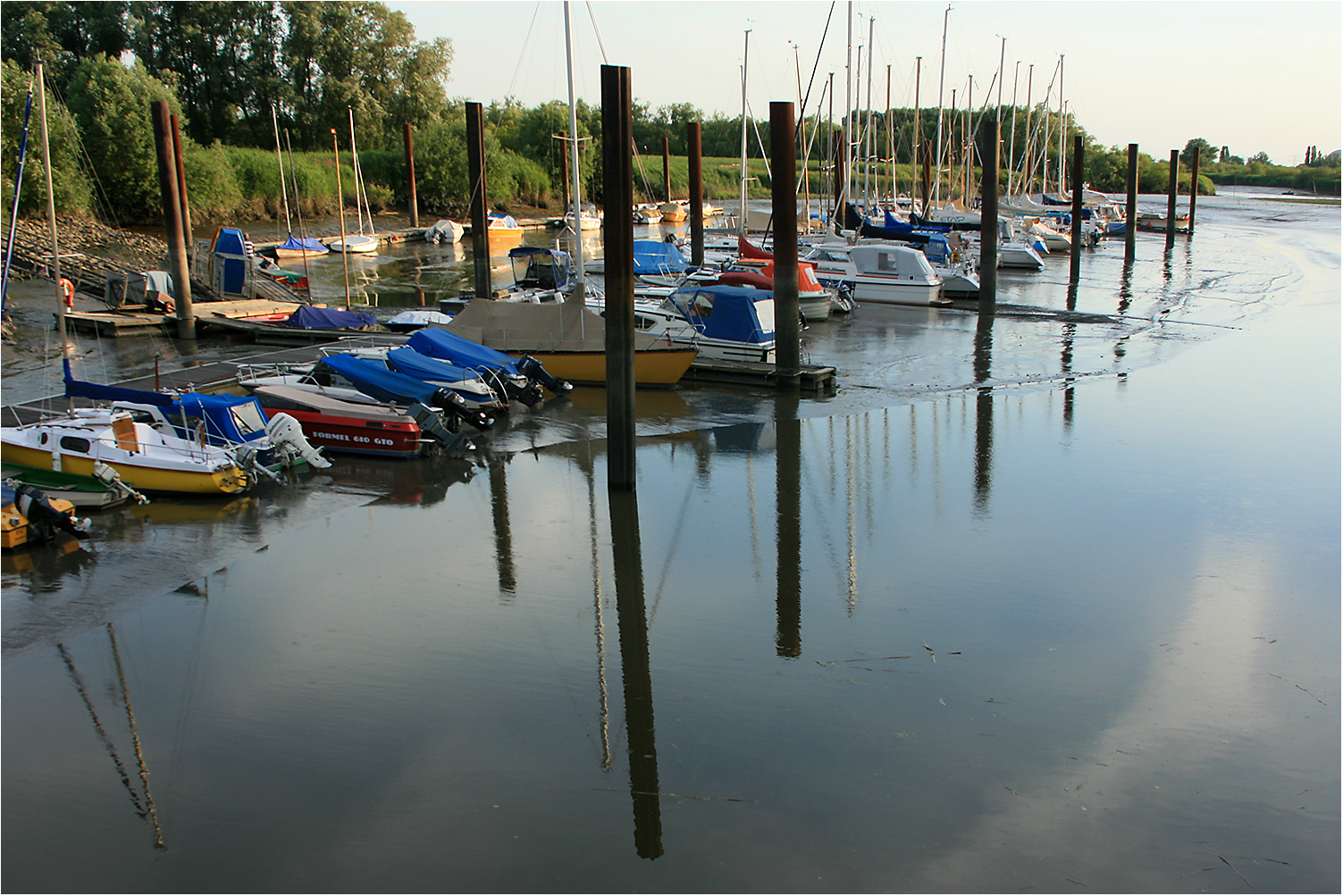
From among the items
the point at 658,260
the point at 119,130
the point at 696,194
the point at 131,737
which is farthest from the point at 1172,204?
the point at 131,737

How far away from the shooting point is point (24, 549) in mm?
11812

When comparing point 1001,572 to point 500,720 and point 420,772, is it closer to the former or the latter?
point 500,720

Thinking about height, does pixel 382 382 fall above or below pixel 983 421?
above

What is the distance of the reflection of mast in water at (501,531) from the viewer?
1133 centimetres

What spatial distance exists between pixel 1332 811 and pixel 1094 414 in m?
11.9

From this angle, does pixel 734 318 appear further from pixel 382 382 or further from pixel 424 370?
pixel 382 382

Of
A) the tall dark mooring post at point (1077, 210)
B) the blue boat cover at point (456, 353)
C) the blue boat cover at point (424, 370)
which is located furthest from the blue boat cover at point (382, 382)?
the tall dark mooring post at point (1077, 210)

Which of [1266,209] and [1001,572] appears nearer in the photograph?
[1001,572]

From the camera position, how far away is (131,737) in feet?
26.8

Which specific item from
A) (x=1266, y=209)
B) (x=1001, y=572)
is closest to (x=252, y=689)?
(x=1001, y=572)

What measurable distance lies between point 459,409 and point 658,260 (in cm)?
1851

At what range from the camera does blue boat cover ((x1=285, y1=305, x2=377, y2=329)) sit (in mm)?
24266

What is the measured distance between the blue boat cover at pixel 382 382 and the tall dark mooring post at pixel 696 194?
1873cm

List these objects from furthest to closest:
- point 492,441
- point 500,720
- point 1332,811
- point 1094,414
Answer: point 1094,414
point 492,441
point 500,720
point 1332,811
